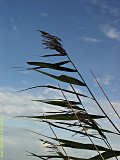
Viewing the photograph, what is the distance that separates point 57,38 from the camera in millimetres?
1866

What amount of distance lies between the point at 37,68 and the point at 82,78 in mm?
329

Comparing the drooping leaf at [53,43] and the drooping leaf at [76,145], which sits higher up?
the drooping leaf at [53,43]

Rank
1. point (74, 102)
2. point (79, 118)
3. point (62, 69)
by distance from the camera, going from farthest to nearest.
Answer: point (62, 69) → point (74, 102) → point (79, 118)

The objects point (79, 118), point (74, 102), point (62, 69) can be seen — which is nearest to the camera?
point (79, 118)

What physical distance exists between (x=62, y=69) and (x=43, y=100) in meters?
0.30

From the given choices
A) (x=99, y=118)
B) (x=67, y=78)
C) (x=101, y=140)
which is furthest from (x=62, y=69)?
(x=101, y=140)

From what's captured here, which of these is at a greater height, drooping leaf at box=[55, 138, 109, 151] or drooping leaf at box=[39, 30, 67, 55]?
drooping leaf at box=[39, 30, 67, 55]

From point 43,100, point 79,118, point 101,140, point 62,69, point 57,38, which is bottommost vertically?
point 101,140

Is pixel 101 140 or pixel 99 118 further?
pixel 99 118

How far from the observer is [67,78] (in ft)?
5.62

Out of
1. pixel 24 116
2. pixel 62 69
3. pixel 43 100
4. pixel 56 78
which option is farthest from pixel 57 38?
pixel 24 116

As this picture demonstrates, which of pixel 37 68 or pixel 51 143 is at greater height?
pixel 37 68

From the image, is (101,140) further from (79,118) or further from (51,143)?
(51,143)

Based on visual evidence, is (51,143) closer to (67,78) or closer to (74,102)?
(74,102)
